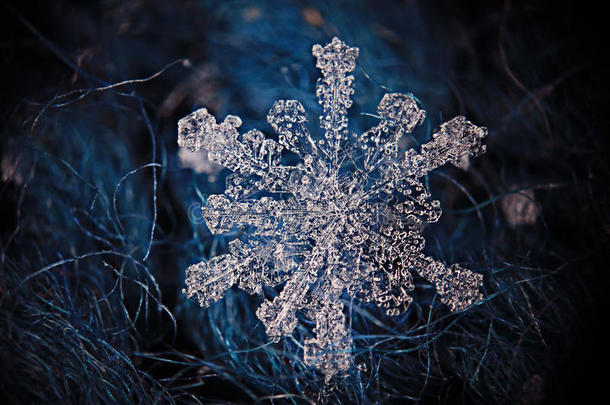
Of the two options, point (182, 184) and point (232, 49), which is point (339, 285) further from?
point (232, 49)

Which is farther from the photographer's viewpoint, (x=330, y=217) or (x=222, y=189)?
(x=222, y=189)

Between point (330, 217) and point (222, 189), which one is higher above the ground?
point (222, 189)

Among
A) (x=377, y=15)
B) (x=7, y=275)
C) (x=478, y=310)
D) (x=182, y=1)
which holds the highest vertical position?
(x=182, y=1)

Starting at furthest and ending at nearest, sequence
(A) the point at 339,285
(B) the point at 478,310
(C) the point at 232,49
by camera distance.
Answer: (C) the point at 232,49 < (B) the point at 478,310 < (A) the point at 339,285

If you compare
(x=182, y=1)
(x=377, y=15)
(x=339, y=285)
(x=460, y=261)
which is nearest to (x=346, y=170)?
(x=339, y=285)
